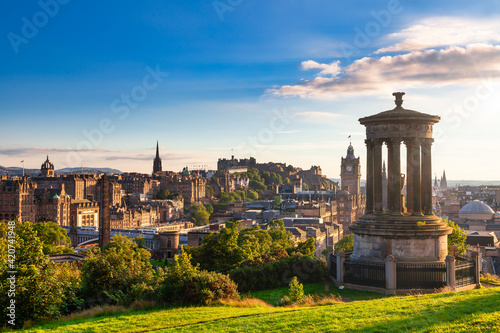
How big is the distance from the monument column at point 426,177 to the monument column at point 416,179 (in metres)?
0.46

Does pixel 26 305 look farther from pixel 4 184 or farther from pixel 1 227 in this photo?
pixel 4 184

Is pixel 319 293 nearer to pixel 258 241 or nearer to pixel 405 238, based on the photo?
pixel 405 238

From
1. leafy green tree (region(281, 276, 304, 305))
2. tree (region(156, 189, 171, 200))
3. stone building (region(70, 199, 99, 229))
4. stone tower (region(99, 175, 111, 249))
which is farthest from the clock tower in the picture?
leafy green tree (region(281, 276, 304, 305))

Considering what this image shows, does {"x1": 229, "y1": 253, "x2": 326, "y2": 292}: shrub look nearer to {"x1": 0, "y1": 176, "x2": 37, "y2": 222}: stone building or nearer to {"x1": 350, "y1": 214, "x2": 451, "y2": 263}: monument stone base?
{"x1": 350, "y1": 214, "x2": 451, "y2": 263}: monument stone base

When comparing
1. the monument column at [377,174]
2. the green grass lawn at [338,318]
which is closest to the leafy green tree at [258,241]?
the monument column at [377,174]

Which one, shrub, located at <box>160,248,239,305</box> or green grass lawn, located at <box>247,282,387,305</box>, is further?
green grass lawn, located at <box>247,282,387,305</box>

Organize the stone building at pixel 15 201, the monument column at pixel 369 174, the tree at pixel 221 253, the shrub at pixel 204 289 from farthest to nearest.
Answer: the stone building at pixel 15 201
the tree at pixel 221 253
the monument column at pixel 369 174
the shrub at pixel 204 289

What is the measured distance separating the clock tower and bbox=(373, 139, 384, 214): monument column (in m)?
157

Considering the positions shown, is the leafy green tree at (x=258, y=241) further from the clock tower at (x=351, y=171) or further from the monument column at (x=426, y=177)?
the clock tower at (x=351, y=171)

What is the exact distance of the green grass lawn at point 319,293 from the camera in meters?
23.3

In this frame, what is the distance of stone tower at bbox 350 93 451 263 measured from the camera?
25.3 m

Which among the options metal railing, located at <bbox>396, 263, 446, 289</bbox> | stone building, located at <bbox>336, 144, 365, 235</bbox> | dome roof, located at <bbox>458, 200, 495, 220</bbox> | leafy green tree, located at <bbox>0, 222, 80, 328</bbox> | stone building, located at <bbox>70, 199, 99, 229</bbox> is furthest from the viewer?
stone building, located at <bbox>336, 144, 365, 235</bbox>

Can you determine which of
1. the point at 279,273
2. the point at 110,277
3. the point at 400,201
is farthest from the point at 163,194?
the point at 400,201

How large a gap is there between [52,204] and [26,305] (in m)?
133
